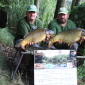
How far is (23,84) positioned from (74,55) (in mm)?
1246

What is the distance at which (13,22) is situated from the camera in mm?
7516

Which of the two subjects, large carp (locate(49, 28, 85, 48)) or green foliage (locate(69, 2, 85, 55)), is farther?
green foliage (locate(69, 2, 85, 55))

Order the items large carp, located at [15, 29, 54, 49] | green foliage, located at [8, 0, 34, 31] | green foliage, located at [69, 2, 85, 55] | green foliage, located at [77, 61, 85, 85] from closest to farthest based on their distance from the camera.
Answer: large carp, located at [15, 29, 54, 49]
green foliage, located at [77, 61, 85, 85]
green foliage, located at [69, 2, 85, 55]
green foliage, located at [8, 0, 34, 31]

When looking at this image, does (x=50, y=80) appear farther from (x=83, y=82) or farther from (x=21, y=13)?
(x=21, y=13)

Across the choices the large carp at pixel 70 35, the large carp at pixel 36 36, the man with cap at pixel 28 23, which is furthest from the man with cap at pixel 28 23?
the large carp at pixel 70 35

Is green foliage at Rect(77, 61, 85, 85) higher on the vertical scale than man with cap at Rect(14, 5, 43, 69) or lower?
lower

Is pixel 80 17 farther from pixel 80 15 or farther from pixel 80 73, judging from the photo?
pixel 80 73

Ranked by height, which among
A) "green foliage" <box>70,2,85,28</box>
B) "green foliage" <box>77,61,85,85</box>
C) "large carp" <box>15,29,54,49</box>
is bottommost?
"green foliage" <box>77,61,85,85</box>

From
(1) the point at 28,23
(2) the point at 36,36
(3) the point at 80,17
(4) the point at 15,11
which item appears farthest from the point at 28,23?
(4) the point at 15,11

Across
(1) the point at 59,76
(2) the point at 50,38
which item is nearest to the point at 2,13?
(2) the point at 50,38

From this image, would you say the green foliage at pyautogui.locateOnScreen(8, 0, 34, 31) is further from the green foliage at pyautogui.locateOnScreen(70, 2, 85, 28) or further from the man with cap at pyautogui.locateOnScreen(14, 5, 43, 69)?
the man with cap at pyautogui.locateOnScreen(14, 5, 43, 69)

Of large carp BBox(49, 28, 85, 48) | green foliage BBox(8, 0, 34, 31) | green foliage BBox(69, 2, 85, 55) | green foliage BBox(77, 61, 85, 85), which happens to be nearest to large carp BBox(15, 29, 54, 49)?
large carp BBox(49, 28, 85, 48)

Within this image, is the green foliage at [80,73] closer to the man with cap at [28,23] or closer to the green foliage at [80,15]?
the green foliage at [80,15]

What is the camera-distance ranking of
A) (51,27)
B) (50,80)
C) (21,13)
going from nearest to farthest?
1. (50,80)
2. (51,27)
3. (21,13)
